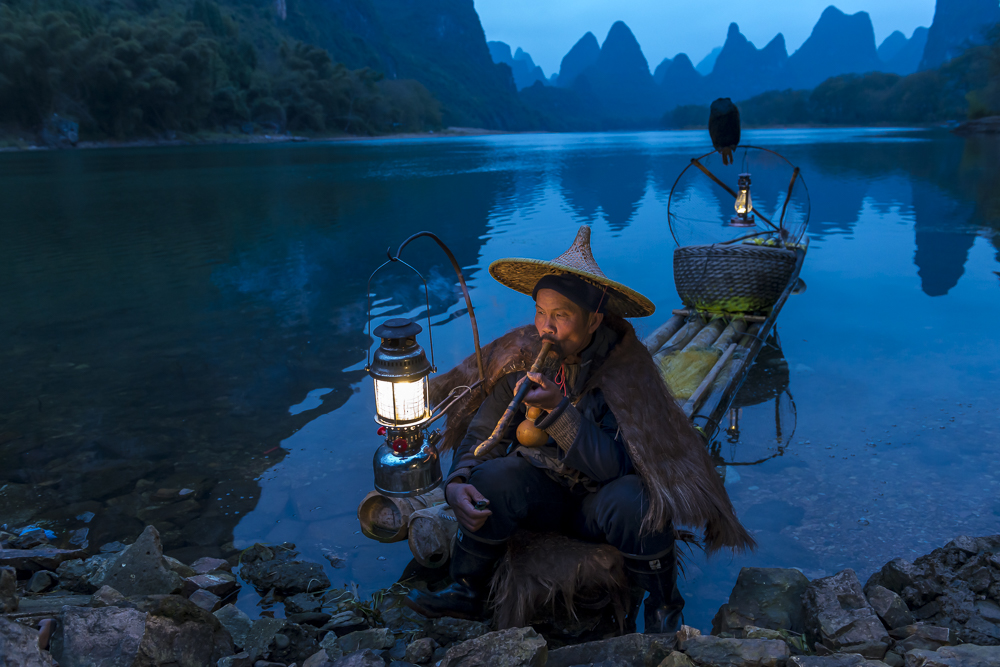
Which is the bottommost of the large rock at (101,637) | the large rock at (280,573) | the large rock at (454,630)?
the large rock at (280,573)

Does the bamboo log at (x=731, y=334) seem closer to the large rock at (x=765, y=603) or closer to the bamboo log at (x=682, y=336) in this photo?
the bamboo log at (x=682, y=336)

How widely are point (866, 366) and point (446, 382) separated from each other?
4.38 metres

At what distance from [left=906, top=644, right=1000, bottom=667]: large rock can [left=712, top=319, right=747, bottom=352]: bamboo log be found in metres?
3.13

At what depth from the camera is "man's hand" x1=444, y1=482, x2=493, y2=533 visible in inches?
91.6

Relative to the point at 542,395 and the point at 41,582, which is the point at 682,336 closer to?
the point at 542,395

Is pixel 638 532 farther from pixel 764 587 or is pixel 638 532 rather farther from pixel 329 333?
pixel 329 333

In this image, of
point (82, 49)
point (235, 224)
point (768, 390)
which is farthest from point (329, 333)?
point (82, 49)

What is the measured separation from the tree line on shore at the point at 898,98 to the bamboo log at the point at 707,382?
188ft

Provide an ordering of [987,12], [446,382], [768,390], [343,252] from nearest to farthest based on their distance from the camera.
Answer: [446,382]
[768,390]
[343,252]
[987,12]

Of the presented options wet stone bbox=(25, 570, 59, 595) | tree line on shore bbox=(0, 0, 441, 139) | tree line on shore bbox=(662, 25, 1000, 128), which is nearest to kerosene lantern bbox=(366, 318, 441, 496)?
wet stone bbox=(25, 570, 59, 595)

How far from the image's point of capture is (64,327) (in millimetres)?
7102

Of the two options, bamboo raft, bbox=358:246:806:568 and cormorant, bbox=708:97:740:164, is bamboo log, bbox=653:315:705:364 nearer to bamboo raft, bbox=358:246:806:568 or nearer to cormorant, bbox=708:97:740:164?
bamboo raft, bbox=358:246:806:568

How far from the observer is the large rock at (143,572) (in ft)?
7.93

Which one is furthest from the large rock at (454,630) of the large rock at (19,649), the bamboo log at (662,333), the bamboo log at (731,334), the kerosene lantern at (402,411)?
the bamboo log at (731,334)
